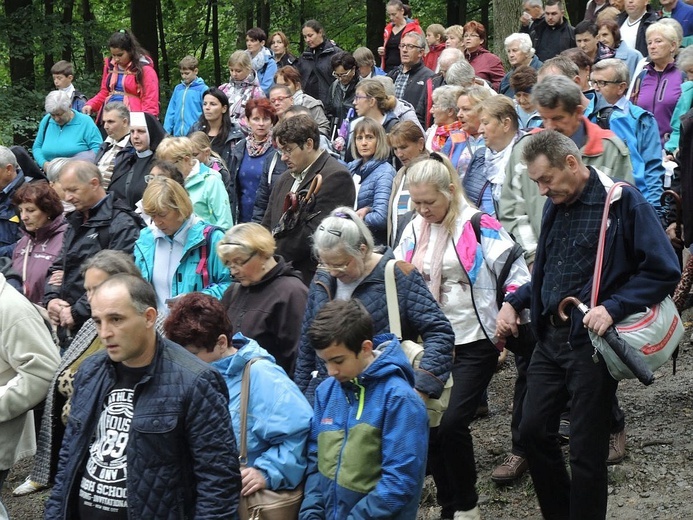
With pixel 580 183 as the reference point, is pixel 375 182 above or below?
below

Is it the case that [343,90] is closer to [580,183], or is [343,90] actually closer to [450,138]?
[450,138]

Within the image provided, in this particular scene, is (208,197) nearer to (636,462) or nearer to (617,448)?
(617,448)

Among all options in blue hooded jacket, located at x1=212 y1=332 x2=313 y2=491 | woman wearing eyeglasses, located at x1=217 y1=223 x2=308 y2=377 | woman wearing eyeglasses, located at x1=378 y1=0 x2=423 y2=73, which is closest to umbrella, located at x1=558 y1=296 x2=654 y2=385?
blue hooded jacket, located at x1=212 y1=332 x2=313 y2=491

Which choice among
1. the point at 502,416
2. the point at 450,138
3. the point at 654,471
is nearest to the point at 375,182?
the point at 450,138

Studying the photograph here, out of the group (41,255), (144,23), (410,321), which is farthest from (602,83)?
(144,23)

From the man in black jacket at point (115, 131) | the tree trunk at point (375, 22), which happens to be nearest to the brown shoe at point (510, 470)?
the man in black jacket at point (115, 131)

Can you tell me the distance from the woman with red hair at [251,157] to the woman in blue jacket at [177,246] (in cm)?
271

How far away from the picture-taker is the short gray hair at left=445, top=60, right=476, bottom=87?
33.4 feet

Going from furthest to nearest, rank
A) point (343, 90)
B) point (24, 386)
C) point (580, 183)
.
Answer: point (343, 90)
point (24, 386)
point (580, 183)

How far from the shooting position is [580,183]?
516 cm

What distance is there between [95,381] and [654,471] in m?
4.00

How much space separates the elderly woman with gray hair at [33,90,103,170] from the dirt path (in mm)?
4455

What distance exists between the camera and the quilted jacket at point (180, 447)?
407 centimetres

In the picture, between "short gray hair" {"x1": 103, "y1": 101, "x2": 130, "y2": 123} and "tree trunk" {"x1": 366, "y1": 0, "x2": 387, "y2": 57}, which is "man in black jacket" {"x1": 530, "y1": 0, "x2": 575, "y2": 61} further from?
"short gray hair" {"x1": 103, "y1": 101, "x2": 130, "y2": 123}
